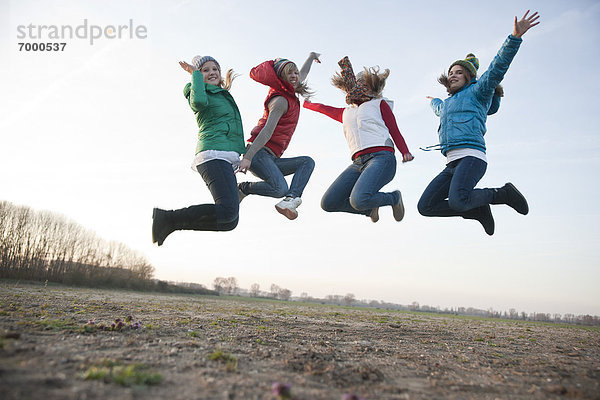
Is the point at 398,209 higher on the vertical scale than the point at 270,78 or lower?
lower

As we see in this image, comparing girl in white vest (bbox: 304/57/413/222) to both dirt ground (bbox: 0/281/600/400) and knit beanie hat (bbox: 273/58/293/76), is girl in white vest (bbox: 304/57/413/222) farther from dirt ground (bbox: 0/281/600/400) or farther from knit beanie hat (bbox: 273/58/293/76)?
dirt ground (bbox: 0/281/600/400)

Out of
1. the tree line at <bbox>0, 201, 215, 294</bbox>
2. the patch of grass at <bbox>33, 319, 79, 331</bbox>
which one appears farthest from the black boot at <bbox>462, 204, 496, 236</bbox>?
the tree line at <bbox>0, 201, 215, 294</bbox>

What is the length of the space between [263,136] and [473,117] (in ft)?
10.0

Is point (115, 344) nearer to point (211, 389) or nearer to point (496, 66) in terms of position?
point (211, 389)

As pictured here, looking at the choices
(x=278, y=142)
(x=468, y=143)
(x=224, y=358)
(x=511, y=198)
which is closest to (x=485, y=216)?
(x=511, y=198)

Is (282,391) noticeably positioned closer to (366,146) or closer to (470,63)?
(366,146)

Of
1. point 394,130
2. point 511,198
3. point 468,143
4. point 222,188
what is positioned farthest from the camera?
point 394,130

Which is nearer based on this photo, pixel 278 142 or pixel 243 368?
pixel 243 368

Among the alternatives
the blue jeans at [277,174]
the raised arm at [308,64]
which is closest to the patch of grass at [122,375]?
the blue jeans at [277,174]

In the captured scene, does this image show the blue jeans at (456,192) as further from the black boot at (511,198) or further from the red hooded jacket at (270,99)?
the red hooded jacket at (270,99)

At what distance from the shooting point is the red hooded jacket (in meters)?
5.54

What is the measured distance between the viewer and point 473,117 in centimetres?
540

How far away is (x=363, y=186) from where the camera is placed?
5512 millimetres

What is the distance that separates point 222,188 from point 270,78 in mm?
1868
